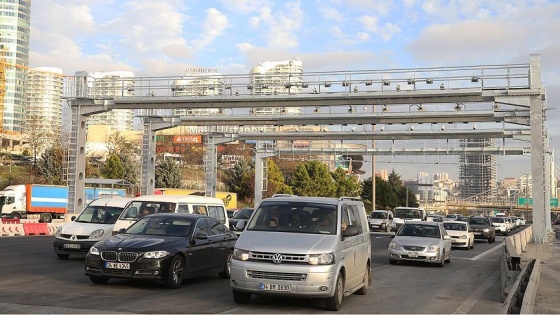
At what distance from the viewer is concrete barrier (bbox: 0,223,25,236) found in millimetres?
32312

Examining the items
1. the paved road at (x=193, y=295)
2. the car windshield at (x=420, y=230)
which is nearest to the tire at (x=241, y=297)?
the paved road at (x=193, y=295)

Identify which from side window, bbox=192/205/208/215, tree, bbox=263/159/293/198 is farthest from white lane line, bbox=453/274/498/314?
tree, bbox=263/159/293/198

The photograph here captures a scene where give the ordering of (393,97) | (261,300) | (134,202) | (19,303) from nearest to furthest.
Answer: (19,303), (261,300), (134,202), (393,97)

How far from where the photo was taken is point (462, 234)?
100 feet

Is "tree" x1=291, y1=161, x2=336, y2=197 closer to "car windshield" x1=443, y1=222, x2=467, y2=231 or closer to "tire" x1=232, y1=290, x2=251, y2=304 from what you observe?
"car windshield" x1=443, y1=222, x2=467, y2=231

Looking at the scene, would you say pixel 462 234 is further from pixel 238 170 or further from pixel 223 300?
pixel 238 170

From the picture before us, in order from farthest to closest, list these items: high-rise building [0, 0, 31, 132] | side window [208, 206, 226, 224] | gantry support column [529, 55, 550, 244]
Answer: high-rise building [0, 0, 31, 132] → gantry support column [529, 55, 550, 244] → side window [208, 206, 226, 224]

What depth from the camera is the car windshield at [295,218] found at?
10.5 m

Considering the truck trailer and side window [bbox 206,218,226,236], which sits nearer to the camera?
side window [bbox 206,218,226,236]

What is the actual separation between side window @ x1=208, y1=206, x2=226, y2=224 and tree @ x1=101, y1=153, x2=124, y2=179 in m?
64.0

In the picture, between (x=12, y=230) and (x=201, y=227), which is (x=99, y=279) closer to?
(x=201, y=227)

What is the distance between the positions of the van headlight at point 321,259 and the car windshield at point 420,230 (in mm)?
12274

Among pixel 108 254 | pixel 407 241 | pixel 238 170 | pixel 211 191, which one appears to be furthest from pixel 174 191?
pixel 108 254

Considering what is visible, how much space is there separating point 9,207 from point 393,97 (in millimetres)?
35487
